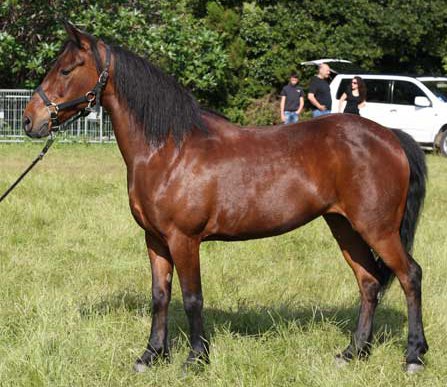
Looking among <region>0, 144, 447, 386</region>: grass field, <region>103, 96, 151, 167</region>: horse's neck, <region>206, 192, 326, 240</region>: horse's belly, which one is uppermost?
<region>103, 96, 151, 167</region>: horse's neck

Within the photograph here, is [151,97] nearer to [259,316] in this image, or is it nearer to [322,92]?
[259,316]

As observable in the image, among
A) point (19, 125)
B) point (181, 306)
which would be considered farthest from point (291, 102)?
point (181, 306)

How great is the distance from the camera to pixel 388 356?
15.9ft

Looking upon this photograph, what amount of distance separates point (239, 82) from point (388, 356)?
18.8 metres

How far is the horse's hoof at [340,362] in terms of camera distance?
181 inches

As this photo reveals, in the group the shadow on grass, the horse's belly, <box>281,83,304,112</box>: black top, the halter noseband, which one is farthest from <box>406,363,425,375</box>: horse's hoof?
<box>281,83,304,112</box>: black top

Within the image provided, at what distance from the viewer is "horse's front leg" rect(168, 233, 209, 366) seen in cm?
449

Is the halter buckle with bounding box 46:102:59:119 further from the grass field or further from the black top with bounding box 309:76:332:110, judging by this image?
the black top with bounding box 309:76:332:110

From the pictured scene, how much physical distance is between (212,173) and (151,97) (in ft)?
1.98

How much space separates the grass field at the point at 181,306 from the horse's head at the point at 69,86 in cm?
134

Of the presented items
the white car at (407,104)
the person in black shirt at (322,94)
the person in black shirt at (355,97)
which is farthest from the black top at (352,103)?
the white car at (407,104)

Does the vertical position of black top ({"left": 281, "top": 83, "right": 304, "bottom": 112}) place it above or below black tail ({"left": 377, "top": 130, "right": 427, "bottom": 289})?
below

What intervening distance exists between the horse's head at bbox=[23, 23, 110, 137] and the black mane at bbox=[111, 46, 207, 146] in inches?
4.7

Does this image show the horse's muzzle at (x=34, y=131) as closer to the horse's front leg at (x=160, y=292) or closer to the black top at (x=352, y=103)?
the horse's front leg at (x=160, y=292)
